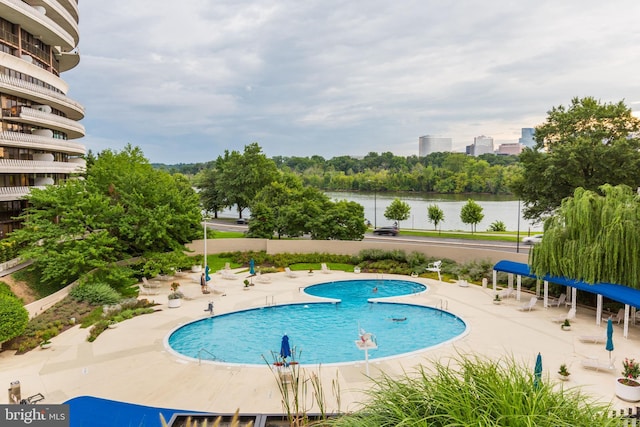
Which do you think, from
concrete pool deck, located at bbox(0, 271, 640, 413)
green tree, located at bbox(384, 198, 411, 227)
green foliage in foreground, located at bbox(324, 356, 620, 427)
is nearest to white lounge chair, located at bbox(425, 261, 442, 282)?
concrete pool deck, located at bbox(0, 271, 640, 413)

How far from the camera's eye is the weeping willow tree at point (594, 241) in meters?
20.2

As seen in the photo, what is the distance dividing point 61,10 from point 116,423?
128 feet

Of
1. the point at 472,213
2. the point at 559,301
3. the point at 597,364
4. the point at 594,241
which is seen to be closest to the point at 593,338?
the point at 597,364

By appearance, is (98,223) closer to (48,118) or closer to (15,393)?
(48,118)

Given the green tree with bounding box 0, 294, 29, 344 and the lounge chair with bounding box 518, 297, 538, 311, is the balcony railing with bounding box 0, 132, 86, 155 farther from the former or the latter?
the lounge chair with bounding box 518, 297, 538, 311

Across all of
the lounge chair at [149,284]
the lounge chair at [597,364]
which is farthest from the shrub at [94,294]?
the lounge chair at [597,364]

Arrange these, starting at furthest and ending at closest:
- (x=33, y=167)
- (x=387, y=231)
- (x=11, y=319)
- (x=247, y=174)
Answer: (x=247, y=174), (x=387, y=231), (x=33, y=167), (x=11, y=319)

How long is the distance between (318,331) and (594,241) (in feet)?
47.3

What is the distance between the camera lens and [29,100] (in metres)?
36.1

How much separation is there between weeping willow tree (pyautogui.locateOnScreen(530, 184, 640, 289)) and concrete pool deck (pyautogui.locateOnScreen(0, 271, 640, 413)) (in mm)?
2542

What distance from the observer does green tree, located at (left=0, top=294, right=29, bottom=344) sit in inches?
686

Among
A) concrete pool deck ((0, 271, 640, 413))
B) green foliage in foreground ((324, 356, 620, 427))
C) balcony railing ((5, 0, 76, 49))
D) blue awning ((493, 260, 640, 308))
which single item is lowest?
concrete pool deck ((0, 271, 640, 413))

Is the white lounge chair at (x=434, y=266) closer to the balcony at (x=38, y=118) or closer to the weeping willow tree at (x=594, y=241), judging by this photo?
the weeping willow tree at (x=594, y=241)

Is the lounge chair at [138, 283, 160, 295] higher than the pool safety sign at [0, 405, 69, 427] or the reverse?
the reverse
